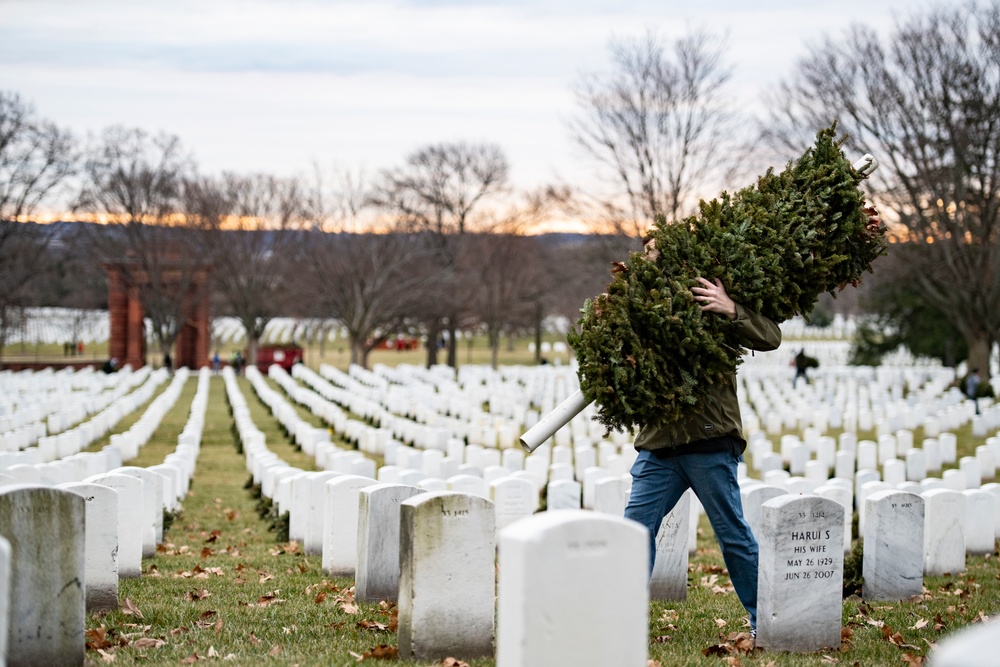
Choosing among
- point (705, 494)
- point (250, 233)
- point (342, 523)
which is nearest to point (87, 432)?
point (342, 523)

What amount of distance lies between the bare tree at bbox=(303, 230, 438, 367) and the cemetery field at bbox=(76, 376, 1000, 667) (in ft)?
131

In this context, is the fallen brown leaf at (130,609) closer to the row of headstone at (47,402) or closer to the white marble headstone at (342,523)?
the white marble headstone at (342,523)

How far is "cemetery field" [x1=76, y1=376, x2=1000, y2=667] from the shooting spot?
5.81 metres

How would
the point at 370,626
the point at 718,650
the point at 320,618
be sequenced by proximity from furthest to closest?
the point at 320,618 < the point at 370,626 < the point at 718,650

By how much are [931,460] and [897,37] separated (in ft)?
59.2

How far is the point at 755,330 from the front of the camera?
595 cm

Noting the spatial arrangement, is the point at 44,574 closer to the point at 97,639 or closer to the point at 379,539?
the point at 97,639

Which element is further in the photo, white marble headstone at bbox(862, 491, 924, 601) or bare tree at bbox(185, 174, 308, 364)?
bare tree at bbox(185, 174, 308, 364)

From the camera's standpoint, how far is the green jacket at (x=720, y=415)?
19.5ft

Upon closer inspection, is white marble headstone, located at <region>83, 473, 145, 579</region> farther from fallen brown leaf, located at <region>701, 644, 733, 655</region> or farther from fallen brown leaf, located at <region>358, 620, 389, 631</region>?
fallen brown leaf, located at <region>701, 644, 733, 655</region>

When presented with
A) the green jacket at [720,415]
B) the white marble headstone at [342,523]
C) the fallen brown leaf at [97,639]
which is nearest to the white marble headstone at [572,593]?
the green jacket at [720,415]

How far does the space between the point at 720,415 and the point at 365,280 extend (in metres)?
46.1

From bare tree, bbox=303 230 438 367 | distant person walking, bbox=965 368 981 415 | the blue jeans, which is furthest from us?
bare tree, bbox=303 230 438 367

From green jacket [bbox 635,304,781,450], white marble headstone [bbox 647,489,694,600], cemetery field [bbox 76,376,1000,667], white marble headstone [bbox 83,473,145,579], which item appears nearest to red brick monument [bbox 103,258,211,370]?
cemetery field [bbox 76,376,1000,667]
